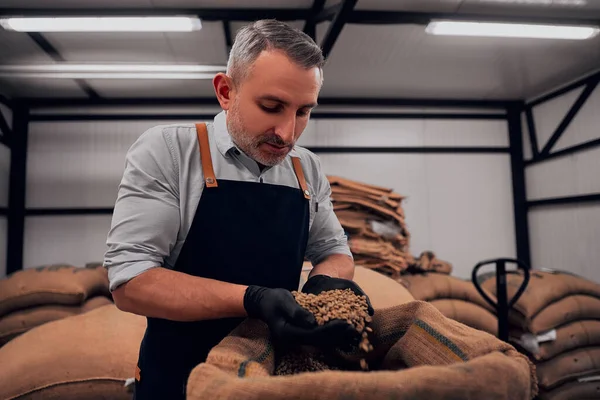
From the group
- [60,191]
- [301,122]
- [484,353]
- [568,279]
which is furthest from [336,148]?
[484,353]

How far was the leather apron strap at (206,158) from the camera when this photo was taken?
1096 millimetres

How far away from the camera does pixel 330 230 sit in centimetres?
139

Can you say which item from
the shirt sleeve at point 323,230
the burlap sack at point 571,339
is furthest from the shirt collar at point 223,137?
the burlap sack at point 571,339

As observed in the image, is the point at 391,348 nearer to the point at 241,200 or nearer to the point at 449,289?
the point at 241,200

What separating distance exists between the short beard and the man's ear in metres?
0.03

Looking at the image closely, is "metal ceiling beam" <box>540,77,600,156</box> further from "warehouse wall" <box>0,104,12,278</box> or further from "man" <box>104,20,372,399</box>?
"warehouse wall" <box>0,104,12,278</box>

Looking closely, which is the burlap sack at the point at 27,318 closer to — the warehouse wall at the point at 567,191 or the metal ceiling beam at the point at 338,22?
the metal ceiling beam at the point at 338,22

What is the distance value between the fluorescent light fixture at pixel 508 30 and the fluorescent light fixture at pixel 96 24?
2040 millimetres

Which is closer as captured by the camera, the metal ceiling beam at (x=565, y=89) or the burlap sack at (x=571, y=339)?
the burlap sack at (x=571, y=339)

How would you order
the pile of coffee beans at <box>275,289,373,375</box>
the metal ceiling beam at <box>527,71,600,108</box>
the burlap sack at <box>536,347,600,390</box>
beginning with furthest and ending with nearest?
the metal ceiling beam at <box>527,71,600,108</box>
the burlap sack at <box>536,347,600,390</box>
the pile of coffee beans at <box>275,289,373,375</box>

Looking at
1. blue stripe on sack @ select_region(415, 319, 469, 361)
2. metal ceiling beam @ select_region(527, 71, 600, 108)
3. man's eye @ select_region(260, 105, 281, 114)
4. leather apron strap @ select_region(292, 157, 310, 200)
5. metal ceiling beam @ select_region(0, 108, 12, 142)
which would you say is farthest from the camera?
metal ceiling beam @ select_region(0, 108, 12, 142)

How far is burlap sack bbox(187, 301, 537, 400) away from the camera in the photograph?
61 cm

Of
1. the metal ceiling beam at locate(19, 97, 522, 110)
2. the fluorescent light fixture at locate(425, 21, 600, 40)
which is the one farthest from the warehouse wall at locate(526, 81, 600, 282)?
the fluorescent light fixture at locate(425, 21, 600, 40)

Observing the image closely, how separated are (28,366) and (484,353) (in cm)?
232
